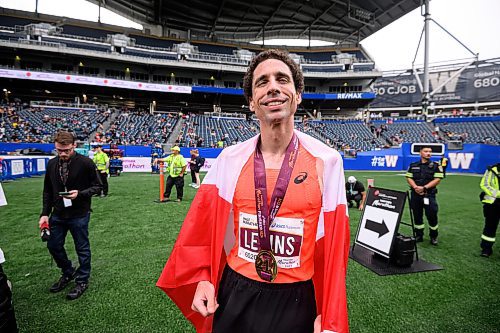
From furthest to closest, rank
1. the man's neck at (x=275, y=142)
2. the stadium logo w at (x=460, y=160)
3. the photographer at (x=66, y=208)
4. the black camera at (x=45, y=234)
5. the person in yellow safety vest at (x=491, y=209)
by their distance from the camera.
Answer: the stadium logo w at (x=460, y=160) → the person in yellow safety vest at (x=491, y=209) → the photographer at (x=66, y=208) → the black camera at (x=45, y=234) → the man's neck at (x=275, y=142)

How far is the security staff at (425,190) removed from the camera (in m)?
5.95

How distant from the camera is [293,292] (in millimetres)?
1405

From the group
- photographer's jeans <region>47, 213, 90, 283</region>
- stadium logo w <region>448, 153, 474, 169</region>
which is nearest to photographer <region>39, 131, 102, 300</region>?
photographer's jeans <region>47, 213, 90, 283</region>

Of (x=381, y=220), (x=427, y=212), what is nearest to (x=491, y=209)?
(x=427, y=212)

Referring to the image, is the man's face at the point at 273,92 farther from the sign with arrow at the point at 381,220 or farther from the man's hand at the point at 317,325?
the sign with arrow at the point at 381,220

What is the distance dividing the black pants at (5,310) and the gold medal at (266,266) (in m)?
1.83

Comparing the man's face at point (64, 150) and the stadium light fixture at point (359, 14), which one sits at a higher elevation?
the stadium light fixture at point (359, 14)

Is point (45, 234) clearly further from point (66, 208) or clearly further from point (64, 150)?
point (64, 150)

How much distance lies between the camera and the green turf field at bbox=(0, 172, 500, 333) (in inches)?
124

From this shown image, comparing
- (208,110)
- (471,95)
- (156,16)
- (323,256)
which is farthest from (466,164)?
(156,16)

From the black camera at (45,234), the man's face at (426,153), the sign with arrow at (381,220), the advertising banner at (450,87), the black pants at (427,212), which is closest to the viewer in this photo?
the black camera at (45,234)

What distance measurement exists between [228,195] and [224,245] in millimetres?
328

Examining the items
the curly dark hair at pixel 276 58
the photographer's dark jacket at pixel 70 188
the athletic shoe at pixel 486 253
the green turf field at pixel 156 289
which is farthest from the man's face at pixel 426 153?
the photographer's dark jacket at pixel 70 188

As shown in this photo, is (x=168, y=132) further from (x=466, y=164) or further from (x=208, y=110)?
(x=466, y=164)
